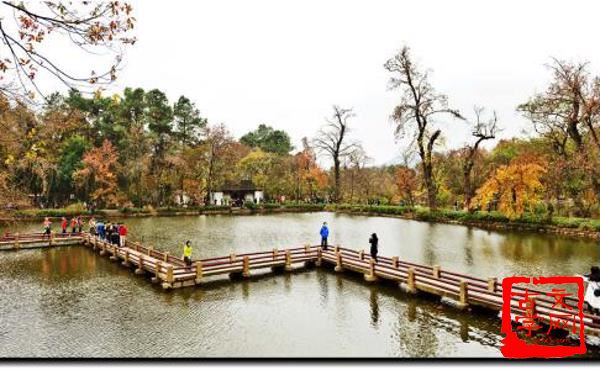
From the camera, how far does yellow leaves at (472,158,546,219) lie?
2842cm

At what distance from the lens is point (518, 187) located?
28.8 m

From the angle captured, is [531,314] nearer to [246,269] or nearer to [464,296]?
[464,296]

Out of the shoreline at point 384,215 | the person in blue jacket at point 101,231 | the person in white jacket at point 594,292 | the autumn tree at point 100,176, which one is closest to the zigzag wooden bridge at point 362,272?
the person in white jacket at point 594,292

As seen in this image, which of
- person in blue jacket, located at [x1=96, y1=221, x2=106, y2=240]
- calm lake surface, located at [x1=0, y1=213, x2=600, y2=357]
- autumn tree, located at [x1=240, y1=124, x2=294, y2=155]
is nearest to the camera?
calm lake surface, located at [x1=0, y1=213, x2=600, y2=357]

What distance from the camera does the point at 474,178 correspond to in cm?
4003

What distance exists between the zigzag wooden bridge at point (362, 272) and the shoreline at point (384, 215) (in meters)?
10.6

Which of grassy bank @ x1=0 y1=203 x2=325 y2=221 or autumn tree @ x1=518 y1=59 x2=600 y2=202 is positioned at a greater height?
autumn tree @ x1=518 y1=59 x2=600 y2=202

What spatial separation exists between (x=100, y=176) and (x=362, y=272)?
32.4 metres

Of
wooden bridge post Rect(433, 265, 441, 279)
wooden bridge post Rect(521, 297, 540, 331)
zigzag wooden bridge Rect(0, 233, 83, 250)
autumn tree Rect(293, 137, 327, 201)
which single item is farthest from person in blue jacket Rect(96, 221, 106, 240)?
autumn tree Rect(293, 137, 327, 201)

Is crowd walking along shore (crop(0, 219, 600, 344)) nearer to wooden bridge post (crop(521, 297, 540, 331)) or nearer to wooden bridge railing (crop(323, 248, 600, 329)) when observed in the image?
wooden bridge railing (crop(323, 248, 600, 329))

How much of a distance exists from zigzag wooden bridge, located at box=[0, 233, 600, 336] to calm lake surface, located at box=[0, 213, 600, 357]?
0.42 meters

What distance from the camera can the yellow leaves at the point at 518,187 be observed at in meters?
28.4

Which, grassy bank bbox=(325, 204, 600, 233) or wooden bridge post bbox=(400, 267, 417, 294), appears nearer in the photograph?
wooden bridge post bbox=(400, 267, 417, 294)

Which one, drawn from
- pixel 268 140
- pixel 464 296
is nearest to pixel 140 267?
pixel 464 296
